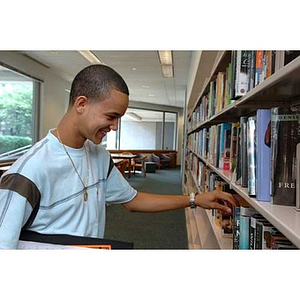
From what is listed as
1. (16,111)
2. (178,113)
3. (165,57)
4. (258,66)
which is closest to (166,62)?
(165,57)

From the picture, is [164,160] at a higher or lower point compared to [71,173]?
lower

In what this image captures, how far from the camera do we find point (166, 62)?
254 inches

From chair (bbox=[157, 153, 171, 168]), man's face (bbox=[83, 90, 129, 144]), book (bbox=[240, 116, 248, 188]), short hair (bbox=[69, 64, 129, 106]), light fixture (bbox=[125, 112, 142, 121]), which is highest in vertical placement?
light fixture (bbox=[125, 112, 142, 121])

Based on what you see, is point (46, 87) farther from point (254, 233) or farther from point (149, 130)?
point (254, 233)

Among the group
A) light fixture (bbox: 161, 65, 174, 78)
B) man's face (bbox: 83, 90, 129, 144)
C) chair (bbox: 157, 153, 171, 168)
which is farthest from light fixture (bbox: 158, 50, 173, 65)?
chair (bbox: 157, 153, 171, 168)

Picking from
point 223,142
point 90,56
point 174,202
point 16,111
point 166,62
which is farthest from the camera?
point 16,111

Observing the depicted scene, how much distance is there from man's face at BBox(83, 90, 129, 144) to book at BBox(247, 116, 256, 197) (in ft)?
1.42

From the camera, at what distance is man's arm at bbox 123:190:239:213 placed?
1505mm

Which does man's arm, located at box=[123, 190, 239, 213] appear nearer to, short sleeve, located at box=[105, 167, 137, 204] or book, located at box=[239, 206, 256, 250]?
short sleeve, located at box=[105, 167, 137, 204]

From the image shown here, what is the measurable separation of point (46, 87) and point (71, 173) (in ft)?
23.5

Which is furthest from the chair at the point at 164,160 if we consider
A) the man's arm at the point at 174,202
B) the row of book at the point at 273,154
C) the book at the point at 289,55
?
the book at the point at 289,55
